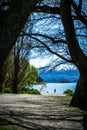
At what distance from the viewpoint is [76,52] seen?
54.3 ft

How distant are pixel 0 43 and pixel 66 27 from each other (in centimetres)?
964

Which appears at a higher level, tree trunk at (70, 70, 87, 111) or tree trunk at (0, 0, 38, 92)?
tree trunk at (0, 0, 38, 92)

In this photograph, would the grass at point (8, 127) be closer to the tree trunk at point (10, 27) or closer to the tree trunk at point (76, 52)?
the tree trunk at point (10, 27)

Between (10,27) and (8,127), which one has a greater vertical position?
(10,27)

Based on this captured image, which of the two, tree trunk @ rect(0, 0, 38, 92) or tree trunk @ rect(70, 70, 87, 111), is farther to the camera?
tree trunk @ rect(70, 70, 87, 111)

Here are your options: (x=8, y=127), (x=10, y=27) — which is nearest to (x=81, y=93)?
(x=8, y=127)

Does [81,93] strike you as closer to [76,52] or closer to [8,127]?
[76,52]

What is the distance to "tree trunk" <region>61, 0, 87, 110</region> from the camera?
16.2m

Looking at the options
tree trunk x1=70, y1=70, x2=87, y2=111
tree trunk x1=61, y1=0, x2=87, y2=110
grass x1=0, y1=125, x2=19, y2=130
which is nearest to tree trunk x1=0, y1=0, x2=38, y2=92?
grass x1=0, y1=125, x2=19, y2=130

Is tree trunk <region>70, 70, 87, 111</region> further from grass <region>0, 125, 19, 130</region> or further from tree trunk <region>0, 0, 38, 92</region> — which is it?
tree trunk <region>0, 0, 38, 92</region>

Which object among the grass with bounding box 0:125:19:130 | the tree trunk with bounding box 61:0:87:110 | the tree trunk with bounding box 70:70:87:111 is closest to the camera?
the grass with bounding box 0:125:19:130

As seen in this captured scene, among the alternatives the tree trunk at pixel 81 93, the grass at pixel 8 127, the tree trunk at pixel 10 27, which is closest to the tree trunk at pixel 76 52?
the tree trunk at pixel 81 93

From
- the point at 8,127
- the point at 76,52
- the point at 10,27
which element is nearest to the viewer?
the point at 10,27

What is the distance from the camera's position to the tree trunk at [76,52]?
16172 millimetres
